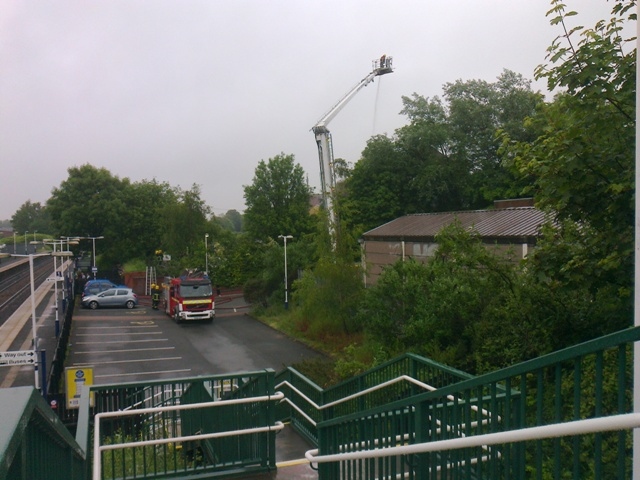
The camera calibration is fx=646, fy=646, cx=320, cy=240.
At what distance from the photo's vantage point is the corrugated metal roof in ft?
61.3

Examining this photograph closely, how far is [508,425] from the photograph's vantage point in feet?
9.28

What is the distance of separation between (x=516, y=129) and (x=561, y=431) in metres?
38.4

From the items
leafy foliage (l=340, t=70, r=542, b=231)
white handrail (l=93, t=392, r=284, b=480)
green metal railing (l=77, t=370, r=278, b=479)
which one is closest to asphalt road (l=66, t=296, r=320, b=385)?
leafy foliage (l=340, t=70, r=542, b=231)

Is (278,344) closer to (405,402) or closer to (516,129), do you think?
(516,129)

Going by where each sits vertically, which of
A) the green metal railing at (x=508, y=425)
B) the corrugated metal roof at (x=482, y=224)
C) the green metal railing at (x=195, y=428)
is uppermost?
the corrugated metal roof at (x=482, y=224)

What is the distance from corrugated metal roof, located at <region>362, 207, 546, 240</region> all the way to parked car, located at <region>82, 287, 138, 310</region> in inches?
760

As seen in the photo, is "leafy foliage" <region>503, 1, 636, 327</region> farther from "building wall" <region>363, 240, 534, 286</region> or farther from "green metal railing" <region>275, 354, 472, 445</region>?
"building wall" <region>363, 240, 534, 286</region>

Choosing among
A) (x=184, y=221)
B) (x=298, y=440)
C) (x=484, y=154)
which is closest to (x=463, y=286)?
(x=298, y=440)

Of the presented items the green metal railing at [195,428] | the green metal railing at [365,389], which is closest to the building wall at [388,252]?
the green metal railing at [365,389]

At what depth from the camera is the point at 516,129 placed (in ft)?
125

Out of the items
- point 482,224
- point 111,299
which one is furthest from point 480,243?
point 111,299

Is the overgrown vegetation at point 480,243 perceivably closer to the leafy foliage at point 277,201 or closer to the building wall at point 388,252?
the building wall at point 388,252

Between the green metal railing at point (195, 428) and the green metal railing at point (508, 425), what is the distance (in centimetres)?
195

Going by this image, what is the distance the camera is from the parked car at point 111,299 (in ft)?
138
